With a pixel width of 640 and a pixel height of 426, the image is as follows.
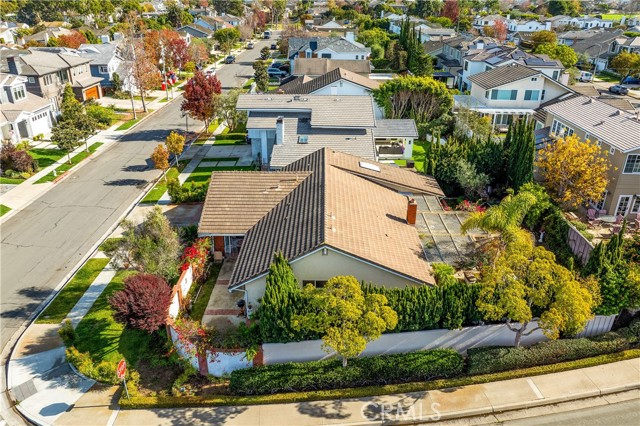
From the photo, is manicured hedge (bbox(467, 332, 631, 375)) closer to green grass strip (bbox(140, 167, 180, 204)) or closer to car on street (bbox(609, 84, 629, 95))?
green grass strip (bbox(140, 167, 180, 204))

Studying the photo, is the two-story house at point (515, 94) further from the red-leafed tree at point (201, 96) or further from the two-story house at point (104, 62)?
the two-story house at point (104, 62)

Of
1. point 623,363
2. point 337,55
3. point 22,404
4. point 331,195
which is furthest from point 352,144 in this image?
point 337,55

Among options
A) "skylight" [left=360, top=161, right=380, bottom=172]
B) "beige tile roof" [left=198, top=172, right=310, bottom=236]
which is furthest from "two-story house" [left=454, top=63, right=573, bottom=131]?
"beige tile roof" [left=198, top=172, right=310, bottom=236]

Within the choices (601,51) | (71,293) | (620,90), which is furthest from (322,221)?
(601,51)

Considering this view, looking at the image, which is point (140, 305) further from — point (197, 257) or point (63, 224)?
point (63, 224)

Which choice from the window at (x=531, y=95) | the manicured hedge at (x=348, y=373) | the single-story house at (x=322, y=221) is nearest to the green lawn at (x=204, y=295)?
the single-story house at (x=322, y=221)
